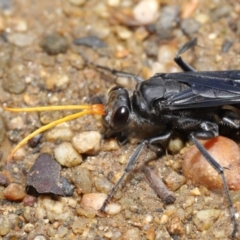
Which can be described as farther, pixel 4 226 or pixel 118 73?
pixel 118 73

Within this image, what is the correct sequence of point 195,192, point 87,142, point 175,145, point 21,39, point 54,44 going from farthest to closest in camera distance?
point 21,39, point 54,44, point 175,145, point 87,142, point 195,192

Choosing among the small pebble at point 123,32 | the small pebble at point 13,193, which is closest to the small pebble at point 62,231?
the small pebble at point 13,193

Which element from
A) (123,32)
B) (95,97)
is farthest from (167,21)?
(95,97)

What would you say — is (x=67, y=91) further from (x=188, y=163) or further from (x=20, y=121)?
(x=188, y=163)

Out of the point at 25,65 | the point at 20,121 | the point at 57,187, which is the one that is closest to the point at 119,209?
the point at 57,187

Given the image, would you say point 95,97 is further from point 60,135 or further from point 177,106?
point 177,106
